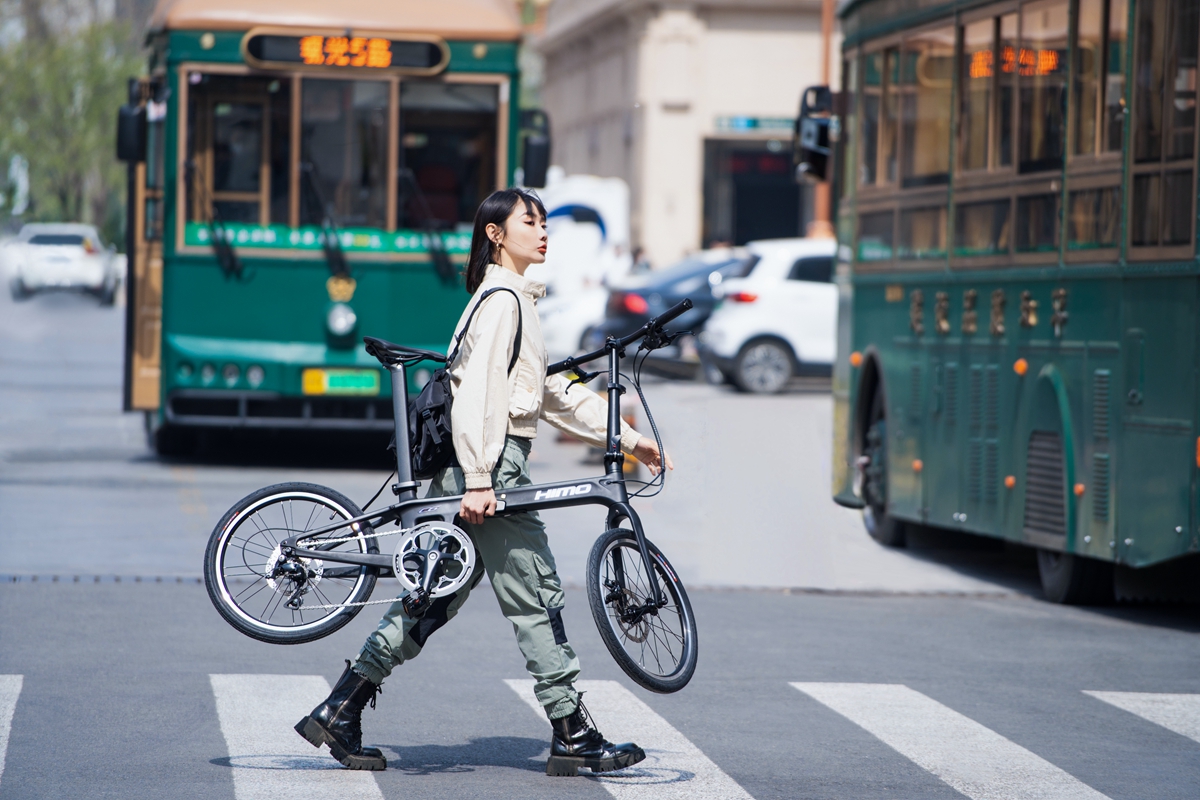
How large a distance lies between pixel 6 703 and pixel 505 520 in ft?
6.84

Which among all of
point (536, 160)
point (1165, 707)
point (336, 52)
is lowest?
point (1165, 707)

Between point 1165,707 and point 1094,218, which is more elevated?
point 1094,218

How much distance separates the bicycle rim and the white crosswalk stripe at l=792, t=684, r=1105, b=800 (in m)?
1.87

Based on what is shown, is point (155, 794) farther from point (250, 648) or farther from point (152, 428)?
point (152, 428)

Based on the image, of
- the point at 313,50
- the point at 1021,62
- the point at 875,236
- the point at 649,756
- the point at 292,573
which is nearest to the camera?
the point at 292,573

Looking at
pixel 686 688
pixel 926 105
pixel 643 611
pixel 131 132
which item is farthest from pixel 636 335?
pixel 131 132

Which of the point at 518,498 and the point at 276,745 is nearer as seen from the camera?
the point at 518,498

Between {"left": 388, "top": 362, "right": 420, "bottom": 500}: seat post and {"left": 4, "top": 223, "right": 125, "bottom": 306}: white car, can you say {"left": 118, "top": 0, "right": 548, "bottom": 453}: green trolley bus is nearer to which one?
{"left": 388, "top": 362, "right": 420, "bottom": 500}: seat post

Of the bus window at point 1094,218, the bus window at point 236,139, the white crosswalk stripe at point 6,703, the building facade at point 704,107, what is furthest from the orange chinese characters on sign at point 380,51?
the building facade at point 704,107

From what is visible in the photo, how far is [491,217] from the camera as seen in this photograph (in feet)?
19.9

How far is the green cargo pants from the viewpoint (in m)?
5.93

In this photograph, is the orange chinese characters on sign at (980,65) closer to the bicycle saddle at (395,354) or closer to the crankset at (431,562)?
the bicycle saddle at (395,354)

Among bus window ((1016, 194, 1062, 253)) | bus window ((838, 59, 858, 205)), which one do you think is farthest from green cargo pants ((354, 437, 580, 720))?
bus window ((838, 59, 858, 205))

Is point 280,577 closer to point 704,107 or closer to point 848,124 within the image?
point 848,124
